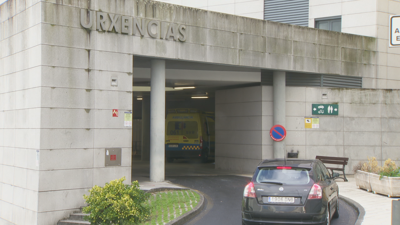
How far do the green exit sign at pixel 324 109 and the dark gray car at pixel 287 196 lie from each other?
931 cm

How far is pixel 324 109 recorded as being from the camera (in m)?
17.6

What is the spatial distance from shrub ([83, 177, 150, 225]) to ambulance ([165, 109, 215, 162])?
14.4m

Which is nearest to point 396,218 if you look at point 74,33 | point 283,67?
point 74,33

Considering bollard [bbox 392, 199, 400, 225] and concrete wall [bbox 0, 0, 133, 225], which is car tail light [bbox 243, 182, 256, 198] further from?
concrete wall [bbox 0, 0, 133, 225]

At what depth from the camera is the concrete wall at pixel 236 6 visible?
72.6 feet

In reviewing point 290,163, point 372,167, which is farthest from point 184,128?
point 290,163

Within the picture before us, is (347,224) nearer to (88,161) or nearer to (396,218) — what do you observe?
(396,218)

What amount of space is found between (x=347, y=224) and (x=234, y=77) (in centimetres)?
858

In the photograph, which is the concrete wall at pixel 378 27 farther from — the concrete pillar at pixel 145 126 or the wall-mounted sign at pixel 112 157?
the wall-mounted sign at pixel 112 157

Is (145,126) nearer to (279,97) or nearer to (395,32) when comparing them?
(279,97)

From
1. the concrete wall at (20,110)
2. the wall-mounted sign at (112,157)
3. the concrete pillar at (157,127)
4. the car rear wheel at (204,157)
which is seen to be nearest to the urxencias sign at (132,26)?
the concrete pillar at (157,127)

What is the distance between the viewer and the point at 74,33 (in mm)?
11414

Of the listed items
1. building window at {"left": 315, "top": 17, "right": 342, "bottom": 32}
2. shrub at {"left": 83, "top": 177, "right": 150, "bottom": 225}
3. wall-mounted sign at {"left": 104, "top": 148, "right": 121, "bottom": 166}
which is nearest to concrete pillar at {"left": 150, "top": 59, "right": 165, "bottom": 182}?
wall-mounted sign at {"left": 104, "top": 148, "right": 121, "bottom": 166}

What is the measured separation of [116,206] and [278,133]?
946cm
